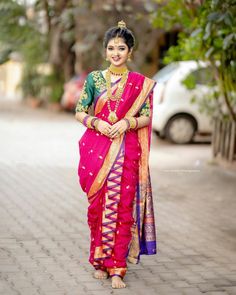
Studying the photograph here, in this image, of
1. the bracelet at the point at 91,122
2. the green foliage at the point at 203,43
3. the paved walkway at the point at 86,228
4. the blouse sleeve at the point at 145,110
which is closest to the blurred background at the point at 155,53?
the green foliage at the point at 203,43

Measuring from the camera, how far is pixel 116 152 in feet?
16.7

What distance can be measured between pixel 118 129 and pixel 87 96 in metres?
0.39

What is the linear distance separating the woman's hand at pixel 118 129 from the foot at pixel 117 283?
3.42ft

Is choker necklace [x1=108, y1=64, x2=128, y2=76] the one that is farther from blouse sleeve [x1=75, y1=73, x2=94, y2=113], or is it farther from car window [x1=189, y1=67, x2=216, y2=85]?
car window [x1=189, y1=67, x2=216, y2=85]

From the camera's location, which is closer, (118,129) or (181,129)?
(118,129)

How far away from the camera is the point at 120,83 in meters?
5.11

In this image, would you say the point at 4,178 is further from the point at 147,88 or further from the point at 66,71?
the point at 66,71

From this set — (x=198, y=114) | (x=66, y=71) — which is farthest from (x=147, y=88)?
(x=66, y=71)

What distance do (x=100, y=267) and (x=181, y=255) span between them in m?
→ 1.07

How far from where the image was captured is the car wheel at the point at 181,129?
14.1m

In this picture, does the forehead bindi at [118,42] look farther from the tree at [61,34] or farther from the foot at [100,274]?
the tree at [61,34]

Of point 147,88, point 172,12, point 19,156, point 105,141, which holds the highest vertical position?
point 172,12

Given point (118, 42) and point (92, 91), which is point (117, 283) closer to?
point (92, 91)

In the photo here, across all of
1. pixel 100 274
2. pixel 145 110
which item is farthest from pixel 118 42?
pixel 100 274
